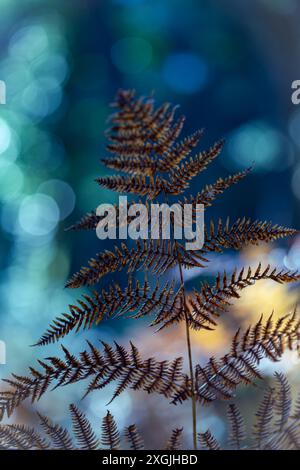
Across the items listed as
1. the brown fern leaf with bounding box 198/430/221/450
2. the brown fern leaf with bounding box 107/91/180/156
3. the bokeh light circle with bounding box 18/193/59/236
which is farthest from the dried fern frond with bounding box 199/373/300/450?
the bokeh light circle with bounding box 18/193/59/236

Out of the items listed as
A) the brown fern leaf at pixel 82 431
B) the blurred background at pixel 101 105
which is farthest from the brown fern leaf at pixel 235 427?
the blurred background at pixel 101 105

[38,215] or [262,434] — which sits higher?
[38,215]

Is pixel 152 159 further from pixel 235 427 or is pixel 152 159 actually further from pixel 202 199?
pixel 235 427

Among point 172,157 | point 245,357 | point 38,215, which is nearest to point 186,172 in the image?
point 172,157

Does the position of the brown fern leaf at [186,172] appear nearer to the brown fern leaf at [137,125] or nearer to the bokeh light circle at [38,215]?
the brown fern leaf at [137,125]

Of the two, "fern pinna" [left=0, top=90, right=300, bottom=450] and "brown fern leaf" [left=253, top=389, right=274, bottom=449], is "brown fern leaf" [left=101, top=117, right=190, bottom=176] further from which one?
"brown fern leaf" [left=253, top=389, right=274, bottom=449]

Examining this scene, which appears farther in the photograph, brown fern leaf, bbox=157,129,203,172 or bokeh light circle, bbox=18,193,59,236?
bokeh light circle, bbox=18,193,59,236
